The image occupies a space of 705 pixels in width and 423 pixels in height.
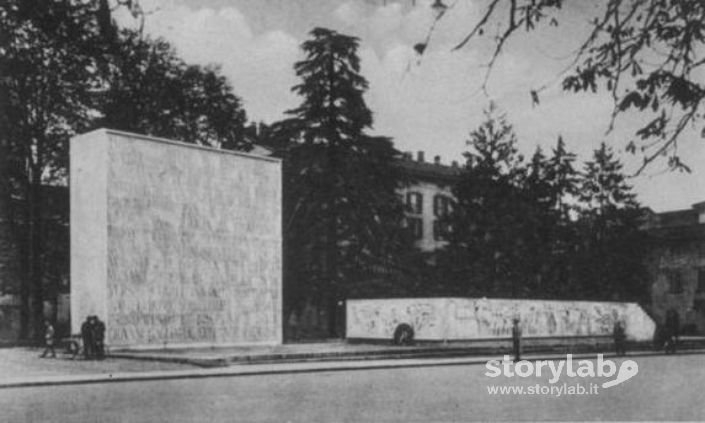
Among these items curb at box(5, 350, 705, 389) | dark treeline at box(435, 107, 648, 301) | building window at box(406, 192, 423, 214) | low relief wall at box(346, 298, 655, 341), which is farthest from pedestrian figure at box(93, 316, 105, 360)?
building window at box(406, 192, 423, 214)

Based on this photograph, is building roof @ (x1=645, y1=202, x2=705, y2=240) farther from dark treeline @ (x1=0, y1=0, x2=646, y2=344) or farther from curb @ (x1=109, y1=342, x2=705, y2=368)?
curb @ (x1=109, y1=342, x2=705, y2=368)

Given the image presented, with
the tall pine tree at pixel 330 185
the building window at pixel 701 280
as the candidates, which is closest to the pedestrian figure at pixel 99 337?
the tall pine tree at pixel 330 185

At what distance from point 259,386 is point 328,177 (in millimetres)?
29664

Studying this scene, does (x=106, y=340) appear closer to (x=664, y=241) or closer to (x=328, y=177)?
(x=328, y=177)

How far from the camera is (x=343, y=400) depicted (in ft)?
54.3

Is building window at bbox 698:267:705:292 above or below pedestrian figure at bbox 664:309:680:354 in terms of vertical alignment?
above

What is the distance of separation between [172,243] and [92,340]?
665 centimetres

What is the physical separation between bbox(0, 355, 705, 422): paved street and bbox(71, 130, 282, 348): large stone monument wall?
12614 mm

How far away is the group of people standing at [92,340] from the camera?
29.7m

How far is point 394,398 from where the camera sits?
55.4ft

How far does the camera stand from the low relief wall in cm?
3878

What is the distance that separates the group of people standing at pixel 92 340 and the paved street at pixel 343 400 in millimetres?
8771

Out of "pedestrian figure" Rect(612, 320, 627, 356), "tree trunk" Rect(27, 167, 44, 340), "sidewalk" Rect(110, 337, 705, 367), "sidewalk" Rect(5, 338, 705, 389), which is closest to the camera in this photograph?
"sidewalk" Rect(5, 338, 705, 389)

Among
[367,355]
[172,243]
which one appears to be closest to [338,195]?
[172,243]
